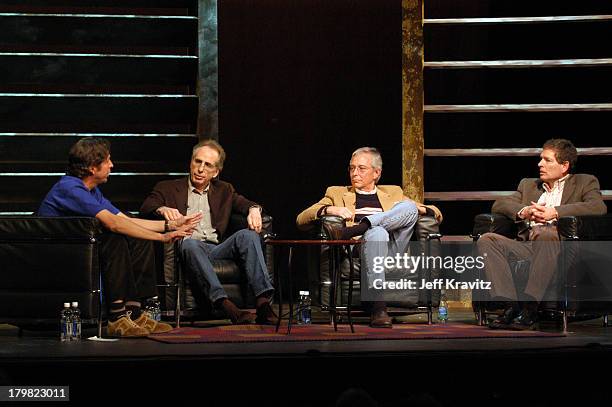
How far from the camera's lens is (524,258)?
231 inches

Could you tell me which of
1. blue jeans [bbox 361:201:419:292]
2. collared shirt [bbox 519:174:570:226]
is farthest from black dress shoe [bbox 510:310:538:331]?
blue jeans [bbox 361:201:419:292]

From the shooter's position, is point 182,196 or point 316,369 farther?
point 182,196

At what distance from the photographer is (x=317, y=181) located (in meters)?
8.48

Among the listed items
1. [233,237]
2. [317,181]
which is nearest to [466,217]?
[317,181]

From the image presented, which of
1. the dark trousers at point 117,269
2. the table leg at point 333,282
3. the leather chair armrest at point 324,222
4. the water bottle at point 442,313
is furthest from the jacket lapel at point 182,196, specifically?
the water bottle at point 442,313

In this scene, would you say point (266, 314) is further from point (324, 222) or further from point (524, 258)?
point (524, 258)

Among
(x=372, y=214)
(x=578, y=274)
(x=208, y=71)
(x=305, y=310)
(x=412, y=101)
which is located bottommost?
(x=305, y=310)

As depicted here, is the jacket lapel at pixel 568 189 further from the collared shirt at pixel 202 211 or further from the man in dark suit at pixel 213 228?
the collared shirt at pixel 202 211

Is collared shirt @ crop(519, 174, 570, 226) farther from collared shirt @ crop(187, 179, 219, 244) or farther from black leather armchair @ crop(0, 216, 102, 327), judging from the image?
black leather armchair @ crop(0, 216, 102, 327)

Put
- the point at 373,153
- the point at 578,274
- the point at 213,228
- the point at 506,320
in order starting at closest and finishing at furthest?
the point at 578,274 → the point at 506,320 → the point at 213,228 → the point at 373,153

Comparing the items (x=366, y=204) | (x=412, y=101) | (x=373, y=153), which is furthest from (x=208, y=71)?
(x=366, y=204)

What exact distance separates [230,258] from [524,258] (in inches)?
66.8

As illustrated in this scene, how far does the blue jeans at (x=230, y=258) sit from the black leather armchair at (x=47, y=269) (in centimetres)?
70

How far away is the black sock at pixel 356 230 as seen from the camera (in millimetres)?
5930
